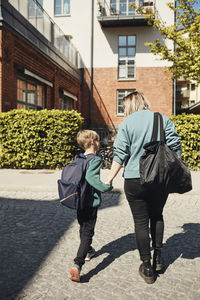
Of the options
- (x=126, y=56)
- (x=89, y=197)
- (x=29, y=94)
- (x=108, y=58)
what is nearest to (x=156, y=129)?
(x=89, y=197)

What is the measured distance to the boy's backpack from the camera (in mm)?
2582

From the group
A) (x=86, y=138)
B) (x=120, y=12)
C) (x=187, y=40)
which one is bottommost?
(x=86, y=138)

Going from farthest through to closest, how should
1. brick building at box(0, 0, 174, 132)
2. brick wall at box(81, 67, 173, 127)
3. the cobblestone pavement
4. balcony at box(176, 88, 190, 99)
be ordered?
balcony at box(176, 88, 190, 99), brick wall at box(81, 67, 173, 127), brick building at box(0, 0, 174, 132), the cobblestone pavement

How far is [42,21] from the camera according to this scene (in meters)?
13.3

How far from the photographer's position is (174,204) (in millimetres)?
5645

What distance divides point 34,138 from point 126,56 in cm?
1446

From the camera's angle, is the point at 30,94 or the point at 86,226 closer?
the point at 86,226

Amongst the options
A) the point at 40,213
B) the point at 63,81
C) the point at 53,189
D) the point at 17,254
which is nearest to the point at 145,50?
the point at 63,81

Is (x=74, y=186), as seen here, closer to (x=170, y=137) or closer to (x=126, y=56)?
(x=170, y=137)

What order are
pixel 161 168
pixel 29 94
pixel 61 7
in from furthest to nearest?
pixel 61 7, pixel 29 94, pixel 161 168

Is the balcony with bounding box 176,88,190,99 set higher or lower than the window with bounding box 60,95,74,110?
higher

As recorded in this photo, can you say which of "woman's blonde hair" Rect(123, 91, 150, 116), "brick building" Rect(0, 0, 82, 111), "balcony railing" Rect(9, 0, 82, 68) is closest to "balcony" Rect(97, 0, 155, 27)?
"balcony railing" Rect(9, 0, 82, 68)

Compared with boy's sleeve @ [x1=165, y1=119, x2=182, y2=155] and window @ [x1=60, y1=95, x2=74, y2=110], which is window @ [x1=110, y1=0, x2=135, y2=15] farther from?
boy's sleeve @ [x1=165, y1=119, x2=182, y2=155]

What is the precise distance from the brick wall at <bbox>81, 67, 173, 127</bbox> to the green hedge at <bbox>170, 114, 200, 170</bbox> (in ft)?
37.4
